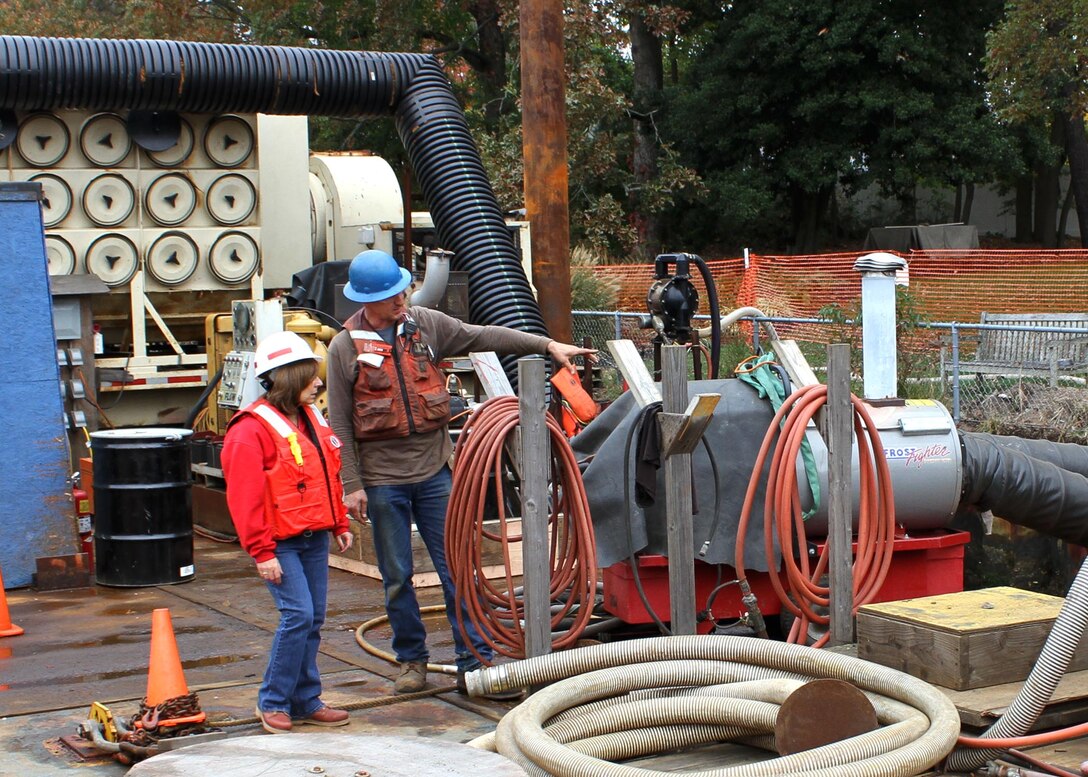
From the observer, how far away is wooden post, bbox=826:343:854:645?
5.85 meters

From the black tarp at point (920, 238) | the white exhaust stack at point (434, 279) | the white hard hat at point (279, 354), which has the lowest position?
the white hard hat at point (279, 354)

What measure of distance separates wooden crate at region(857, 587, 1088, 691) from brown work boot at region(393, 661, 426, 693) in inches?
74.0

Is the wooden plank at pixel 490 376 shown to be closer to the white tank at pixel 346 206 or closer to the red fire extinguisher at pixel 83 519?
the red fire extinguisher at pixel 83 519

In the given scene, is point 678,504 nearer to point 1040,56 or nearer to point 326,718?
point 326,718

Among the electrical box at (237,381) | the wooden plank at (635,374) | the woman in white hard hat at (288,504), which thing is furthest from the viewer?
the electrical box at (237,381)

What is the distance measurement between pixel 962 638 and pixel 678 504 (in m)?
1.31

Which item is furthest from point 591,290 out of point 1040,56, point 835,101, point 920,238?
point 920,238

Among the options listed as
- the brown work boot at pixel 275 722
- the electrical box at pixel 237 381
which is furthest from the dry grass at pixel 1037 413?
the brown work boot at pixel 275 722

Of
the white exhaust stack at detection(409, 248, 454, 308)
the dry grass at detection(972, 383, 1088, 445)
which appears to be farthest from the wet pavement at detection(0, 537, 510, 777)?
the dry grass at detection(972, 383, 1088, 445)

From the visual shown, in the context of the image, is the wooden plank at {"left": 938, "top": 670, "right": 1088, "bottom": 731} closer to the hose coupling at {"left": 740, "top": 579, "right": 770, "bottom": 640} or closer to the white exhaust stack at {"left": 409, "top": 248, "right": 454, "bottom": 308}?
the hose coupling at {"left": 740, "top": 579, "right": 770, "bottom": 640}

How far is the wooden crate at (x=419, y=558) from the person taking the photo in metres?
8.30

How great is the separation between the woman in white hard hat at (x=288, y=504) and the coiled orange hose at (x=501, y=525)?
59 centimetres

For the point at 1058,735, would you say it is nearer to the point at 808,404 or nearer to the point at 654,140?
the point at 808,404

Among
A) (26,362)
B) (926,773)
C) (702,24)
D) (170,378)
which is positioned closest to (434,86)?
(170,378)
